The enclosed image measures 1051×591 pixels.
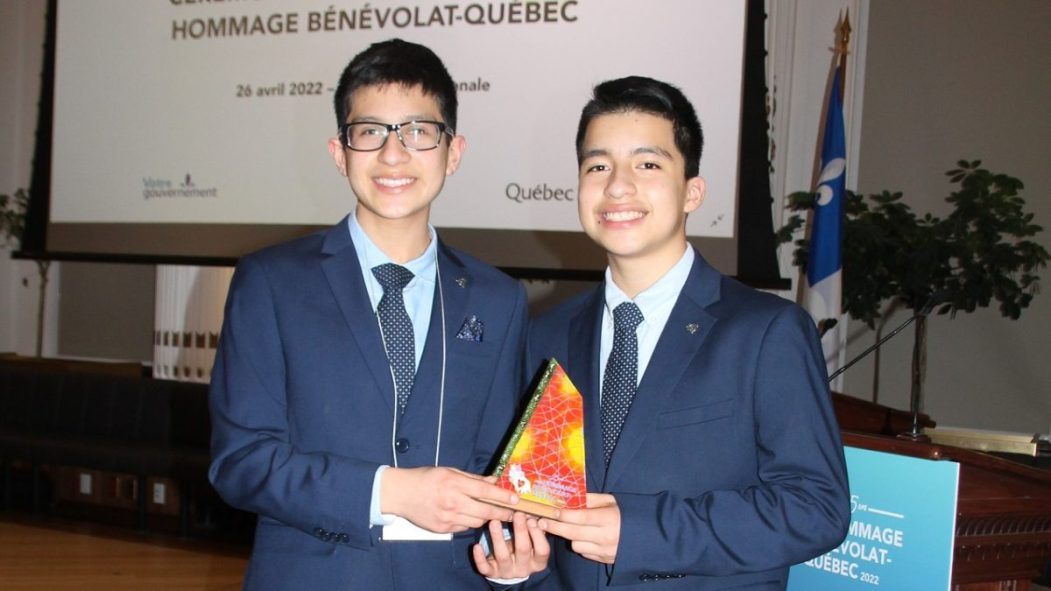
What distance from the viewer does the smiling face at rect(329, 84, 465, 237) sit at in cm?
172

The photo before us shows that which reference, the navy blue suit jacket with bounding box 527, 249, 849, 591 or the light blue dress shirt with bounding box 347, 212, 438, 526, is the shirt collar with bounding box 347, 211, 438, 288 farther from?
the navy blue suit jacket with bounding box 527, 249, 849, 591

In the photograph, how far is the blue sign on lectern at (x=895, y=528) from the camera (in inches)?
71.4

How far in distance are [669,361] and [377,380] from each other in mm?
460

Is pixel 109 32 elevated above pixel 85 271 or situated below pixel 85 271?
above

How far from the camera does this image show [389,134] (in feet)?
5.71

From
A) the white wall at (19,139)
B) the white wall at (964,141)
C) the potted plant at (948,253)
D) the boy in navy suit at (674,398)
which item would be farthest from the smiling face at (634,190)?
the white wall at (19,139)

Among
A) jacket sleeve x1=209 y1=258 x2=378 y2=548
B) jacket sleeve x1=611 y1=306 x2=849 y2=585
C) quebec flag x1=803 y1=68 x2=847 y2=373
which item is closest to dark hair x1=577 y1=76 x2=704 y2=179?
jacket sleeve x1=611 y1=306 x2=849 y2=585

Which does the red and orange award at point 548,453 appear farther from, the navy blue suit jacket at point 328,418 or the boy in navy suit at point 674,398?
the navy blue suit jacket at point 328,418

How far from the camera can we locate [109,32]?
587 cm

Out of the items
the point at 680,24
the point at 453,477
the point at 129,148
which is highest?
the point at 680,24

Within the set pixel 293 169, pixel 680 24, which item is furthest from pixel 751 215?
pixel 293 169

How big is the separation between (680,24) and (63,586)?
149 inches

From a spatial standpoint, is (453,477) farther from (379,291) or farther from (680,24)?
(680,24)

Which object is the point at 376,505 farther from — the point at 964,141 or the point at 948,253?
the point at 964,141
